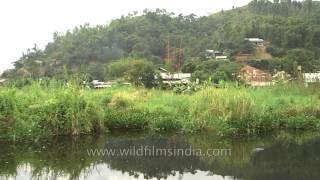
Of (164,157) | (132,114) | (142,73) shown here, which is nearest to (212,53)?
(142,73)

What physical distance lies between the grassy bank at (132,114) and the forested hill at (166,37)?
31.7 m

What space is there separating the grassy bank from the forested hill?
104 feet

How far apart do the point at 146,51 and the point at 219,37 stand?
32.3ft

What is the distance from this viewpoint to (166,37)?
59.1 metres

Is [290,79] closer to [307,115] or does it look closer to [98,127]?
[307,115]

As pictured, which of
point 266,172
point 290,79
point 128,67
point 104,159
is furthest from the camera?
point 128,67

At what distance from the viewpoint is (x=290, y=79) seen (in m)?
20.0

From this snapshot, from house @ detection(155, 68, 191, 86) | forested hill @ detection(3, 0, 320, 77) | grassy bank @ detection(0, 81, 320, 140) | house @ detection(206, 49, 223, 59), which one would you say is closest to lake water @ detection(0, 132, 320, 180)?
grassy bank @ detection(0, 81, 320, 140)

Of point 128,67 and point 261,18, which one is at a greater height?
point 261,18

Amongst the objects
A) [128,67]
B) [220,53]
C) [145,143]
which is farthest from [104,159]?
[220,53]

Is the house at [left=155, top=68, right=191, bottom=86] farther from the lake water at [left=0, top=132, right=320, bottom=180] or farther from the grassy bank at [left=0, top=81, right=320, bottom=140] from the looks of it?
the lake water at [left=0, top=132, right=320, bottom=180]

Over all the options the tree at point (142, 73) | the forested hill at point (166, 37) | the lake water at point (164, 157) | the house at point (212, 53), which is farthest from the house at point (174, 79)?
the lake water at point (164, 157)

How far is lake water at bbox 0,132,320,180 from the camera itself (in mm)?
8602

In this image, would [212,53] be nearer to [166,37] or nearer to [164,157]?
[166,37]
